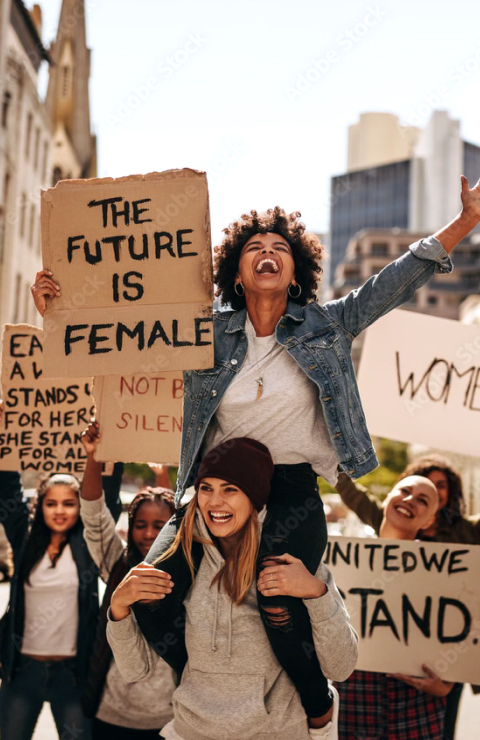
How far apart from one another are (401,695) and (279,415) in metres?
2.01

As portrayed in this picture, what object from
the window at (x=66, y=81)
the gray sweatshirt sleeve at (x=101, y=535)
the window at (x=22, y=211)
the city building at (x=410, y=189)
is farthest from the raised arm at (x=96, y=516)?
the city building at (x=410, y=189)

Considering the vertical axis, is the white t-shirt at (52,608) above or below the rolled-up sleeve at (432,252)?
below

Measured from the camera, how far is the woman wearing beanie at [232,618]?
272 cm

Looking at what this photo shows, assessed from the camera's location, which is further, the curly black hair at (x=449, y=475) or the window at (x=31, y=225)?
the window at (x=31, y=225)

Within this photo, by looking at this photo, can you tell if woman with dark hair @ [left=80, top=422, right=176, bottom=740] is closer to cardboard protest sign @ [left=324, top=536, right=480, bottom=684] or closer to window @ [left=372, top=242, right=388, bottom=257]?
cardboard protest sign @ [left=324, top=536, right=480, bottom=684]

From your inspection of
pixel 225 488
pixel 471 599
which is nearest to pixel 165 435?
pixel 225 488

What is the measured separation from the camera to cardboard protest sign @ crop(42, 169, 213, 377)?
10.6 feet

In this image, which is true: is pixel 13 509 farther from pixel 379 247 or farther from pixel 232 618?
pixel 379 247

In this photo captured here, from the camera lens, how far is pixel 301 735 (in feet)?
9.14

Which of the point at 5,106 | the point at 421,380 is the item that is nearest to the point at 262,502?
the point at 421,380

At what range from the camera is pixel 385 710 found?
4.23 m

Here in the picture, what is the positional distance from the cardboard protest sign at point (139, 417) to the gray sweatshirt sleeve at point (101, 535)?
0.23 metres

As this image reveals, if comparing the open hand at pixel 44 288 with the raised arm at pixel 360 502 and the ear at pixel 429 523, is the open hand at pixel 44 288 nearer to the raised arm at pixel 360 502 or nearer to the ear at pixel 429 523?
the raised arm at pixel 360 502

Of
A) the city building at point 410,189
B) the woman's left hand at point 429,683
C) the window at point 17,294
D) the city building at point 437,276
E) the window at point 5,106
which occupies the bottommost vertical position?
the woman's left hand at point 429,683
